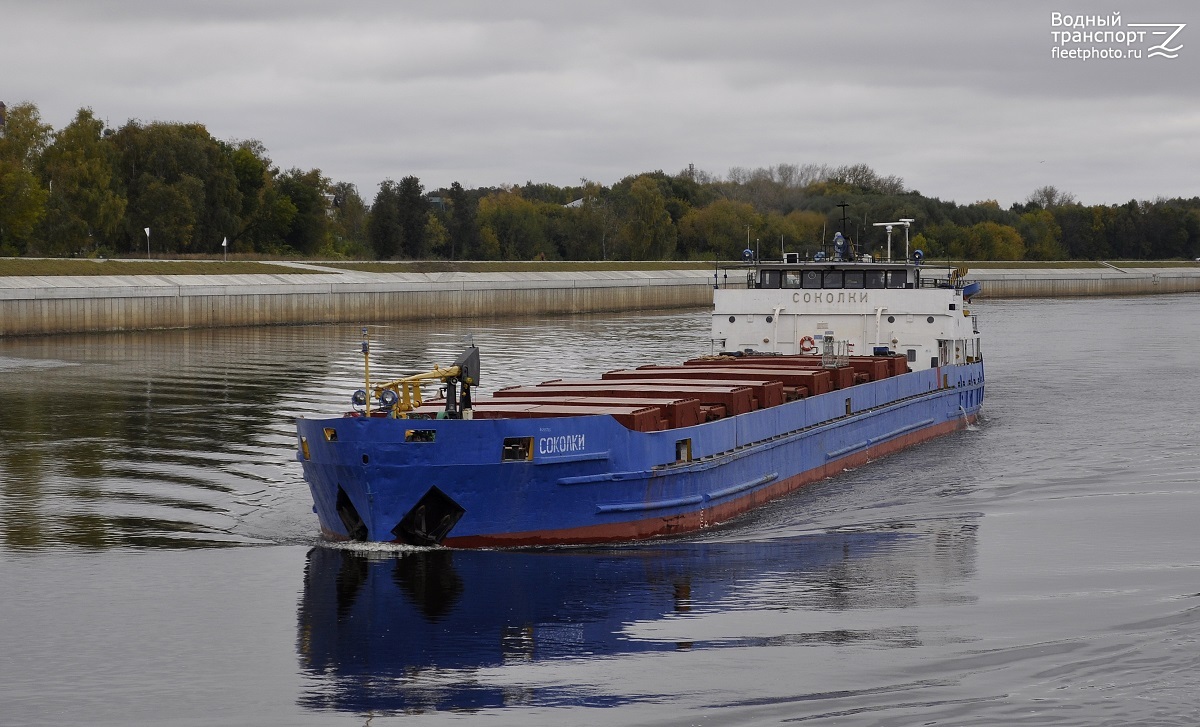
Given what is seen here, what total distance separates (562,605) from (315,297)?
2410 inches

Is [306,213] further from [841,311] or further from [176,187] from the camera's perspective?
[841,311]

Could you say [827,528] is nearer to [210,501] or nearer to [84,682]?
[210,501]

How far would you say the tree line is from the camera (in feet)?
265

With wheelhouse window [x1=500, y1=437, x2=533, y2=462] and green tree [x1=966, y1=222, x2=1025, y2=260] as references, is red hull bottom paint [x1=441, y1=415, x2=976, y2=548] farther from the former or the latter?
green tree [x1=966, y1=222, x2=1025, y2=260]

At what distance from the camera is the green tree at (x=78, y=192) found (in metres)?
79.1

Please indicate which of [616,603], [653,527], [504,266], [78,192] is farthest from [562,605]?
[504,266]

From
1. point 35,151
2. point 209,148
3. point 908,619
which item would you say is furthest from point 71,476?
point 209,148

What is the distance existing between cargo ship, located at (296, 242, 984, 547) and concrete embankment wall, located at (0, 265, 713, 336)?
31.1 metres

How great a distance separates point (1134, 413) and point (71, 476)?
2828cm

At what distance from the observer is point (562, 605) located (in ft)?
55.7

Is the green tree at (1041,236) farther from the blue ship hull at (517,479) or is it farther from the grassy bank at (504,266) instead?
the blue ship hull at (517,479)

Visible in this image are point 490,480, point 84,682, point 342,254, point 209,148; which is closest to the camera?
point 84,682

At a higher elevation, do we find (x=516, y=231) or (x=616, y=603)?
(x=516, y=231)

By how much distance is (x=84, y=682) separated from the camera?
45.8 feet
